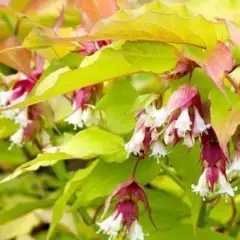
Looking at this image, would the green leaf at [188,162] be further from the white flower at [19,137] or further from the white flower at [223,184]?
the white flower at [19,137]

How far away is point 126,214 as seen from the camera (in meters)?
0.60

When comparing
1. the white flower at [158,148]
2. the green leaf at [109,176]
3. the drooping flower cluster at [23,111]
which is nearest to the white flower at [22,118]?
the drooping flower cluster at [23,111]

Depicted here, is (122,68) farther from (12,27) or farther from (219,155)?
(12,27)

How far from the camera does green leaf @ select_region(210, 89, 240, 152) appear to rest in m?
0.48

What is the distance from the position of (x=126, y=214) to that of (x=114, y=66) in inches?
5.5

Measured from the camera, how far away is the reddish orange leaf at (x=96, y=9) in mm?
647

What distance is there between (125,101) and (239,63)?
127 millimetres

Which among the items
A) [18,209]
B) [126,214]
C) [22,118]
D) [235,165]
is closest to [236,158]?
[235,165]

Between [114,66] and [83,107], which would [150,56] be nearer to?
[114,66]

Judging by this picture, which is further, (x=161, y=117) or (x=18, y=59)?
(x=18, y=59)

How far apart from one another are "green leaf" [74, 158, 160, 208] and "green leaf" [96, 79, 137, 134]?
4 cm

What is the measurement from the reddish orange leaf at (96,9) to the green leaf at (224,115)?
0.17 metres

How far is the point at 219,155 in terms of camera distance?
54 cm

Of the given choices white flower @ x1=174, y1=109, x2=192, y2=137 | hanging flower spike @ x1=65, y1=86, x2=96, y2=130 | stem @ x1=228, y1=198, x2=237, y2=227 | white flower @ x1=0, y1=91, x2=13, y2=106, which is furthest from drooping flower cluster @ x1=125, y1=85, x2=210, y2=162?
stem @ x1=228, y1=198, x2=237, y2=227
